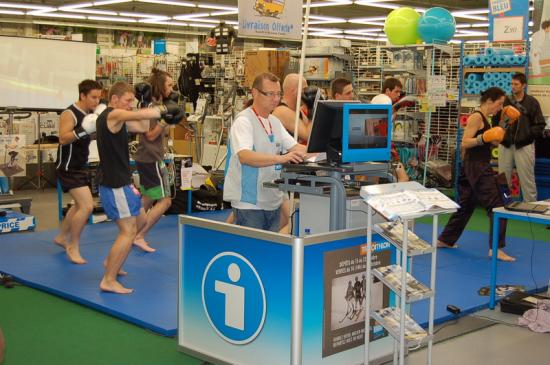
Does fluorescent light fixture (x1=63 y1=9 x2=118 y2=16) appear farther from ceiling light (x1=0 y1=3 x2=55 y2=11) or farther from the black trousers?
the black trousers

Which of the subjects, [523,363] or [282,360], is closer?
[282,360]

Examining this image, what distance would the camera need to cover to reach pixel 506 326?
4898 millimetres

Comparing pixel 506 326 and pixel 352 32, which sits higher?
pixel 352 32

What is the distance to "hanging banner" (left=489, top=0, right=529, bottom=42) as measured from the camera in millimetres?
9859

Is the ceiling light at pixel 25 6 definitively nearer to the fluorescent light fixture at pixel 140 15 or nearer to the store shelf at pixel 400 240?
the fluorescent light fixture at pixel 140 15

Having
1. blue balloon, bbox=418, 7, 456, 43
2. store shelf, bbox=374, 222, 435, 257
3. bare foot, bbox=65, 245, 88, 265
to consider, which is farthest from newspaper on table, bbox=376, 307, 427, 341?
blue balloon, bbox=418, 7, 456, 43

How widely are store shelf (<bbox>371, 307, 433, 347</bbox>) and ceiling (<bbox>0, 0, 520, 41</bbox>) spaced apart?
42.7 feet

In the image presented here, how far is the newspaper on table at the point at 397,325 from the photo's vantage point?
11.0ft

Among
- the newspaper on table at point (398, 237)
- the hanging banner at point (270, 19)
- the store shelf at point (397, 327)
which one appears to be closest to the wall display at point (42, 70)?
the hanging banner at point (270, 19)

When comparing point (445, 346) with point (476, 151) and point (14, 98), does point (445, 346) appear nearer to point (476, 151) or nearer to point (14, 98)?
point (476, 151)

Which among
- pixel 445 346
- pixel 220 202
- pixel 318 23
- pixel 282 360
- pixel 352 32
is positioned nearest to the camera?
pixel 282 360

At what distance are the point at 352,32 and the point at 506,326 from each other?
65.2 ft

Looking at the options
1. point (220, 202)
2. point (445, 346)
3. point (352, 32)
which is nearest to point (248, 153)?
point (445, 346)

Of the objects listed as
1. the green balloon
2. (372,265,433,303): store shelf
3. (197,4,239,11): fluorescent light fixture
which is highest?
(197,4,239,11): fluorescent light fixture
